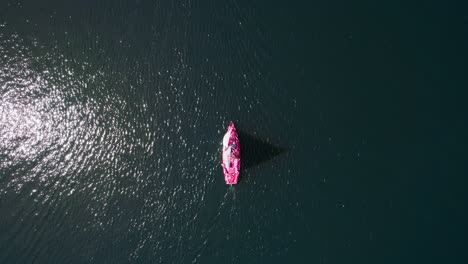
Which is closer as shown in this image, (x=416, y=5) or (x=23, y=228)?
(x=23, y=228)

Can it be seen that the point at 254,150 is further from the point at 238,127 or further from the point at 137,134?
the point at 137,134

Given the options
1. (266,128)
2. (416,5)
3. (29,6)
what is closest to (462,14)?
(416,5)

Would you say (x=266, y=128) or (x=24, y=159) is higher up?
(x=266, y=128)

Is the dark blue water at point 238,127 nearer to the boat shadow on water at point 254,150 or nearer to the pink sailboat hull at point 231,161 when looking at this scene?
the boat shadow on water at point 254,150

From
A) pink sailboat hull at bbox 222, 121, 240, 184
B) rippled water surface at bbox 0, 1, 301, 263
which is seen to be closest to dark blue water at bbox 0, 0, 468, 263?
rippled water surface at bbox 0, 1, 301, 263

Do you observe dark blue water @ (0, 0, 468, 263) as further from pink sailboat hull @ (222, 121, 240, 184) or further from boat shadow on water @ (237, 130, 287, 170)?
pink sailboat hull @ (222, 121, 240, 184)

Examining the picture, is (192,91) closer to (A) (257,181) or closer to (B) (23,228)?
(A) (257,181)
